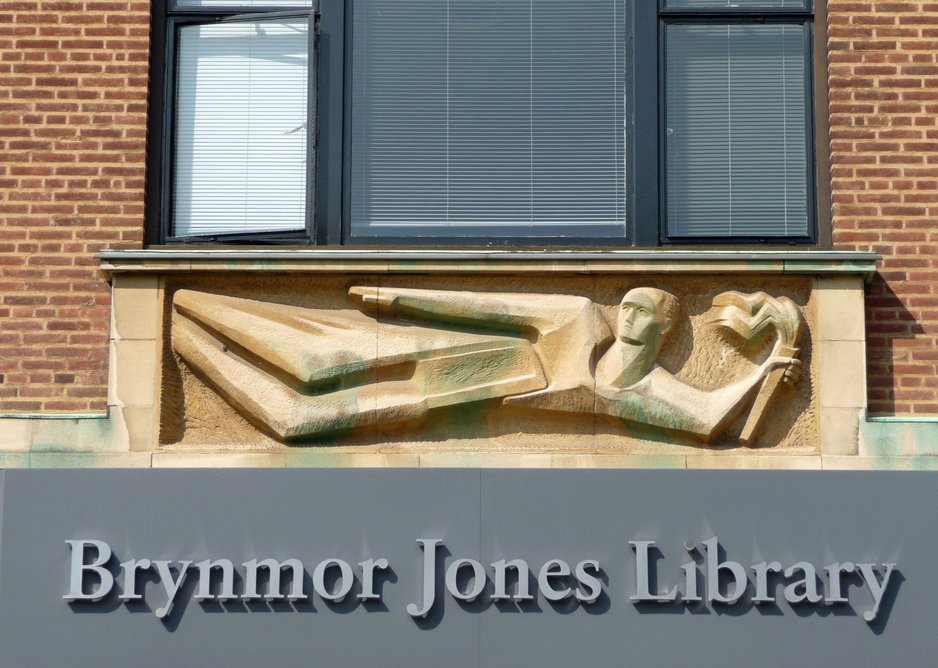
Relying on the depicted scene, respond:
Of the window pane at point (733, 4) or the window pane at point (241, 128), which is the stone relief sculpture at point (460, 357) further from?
the window pane at point (733, 4)

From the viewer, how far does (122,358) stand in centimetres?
998

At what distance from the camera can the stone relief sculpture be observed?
388 inches

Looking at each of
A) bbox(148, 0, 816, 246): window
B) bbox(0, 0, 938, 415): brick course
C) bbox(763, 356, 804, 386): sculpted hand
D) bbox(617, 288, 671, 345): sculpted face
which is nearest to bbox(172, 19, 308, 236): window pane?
bbox(148, 0, 816, 246): window

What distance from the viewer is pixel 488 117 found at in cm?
1061

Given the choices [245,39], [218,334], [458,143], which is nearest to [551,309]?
[458,143]

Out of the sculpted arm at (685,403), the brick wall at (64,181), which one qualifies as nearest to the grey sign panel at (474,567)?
the sculpted arm at (685,403)

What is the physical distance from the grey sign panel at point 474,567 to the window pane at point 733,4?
124 inches

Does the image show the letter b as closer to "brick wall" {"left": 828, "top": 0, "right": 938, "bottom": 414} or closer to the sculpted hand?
the sculpted hand

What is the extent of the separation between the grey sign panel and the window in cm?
173

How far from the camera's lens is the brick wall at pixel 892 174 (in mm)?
10086

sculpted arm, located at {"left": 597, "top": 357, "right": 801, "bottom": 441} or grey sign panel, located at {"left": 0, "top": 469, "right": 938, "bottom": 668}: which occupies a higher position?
sculpted arm, located at {"left": 597, "top": 357, "right": 801, "bottom": 441}

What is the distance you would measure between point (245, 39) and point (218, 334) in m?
2.00

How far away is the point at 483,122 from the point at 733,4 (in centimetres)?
179

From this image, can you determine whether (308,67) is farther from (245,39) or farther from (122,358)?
(122,358)
